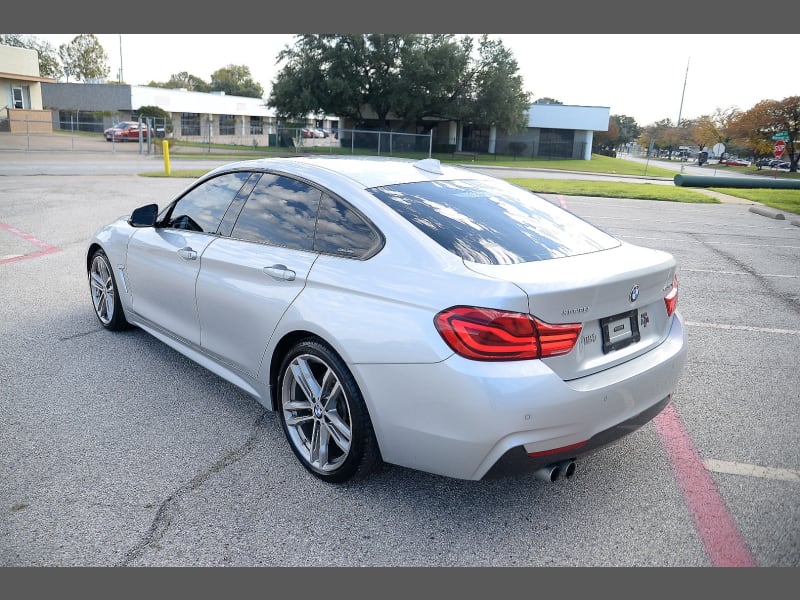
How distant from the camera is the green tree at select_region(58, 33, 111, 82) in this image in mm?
84250

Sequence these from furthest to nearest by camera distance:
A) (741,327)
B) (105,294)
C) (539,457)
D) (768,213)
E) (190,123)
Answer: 1. (190,123)
2. (768,213)
3. (741,327)
4. (105,294)
5. (539,457)

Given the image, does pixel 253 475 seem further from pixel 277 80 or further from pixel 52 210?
pixel 277 80

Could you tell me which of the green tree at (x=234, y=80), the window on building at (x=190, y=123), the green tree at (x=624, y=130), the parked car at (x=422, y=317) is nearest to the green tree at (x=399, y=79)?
the window on building at (x=190, y=123)

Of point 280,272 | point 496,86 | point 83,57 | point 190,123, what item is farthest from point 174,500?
point 83,57

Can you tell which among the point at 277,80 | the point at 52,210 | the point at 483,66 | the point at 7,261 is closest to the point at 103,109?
the point at 277,80

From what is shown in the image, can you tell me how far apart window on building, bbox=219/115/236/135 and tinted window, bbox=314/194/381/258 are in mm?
61722

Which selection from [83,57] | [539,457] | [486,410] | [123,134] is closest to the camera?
[486,410]

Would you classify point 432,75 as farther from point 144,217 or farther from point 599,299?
point 599,299

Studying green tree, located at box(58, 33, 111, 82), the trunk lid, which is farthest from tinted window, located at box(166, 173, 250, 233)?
green tree, located at box(58, 33, 111, 82)

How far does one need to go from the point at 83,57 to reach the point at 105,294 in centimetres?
9357

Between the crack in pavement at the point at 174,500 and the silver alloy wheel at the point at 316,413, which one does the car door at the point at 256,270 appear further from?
the crack in pavement at the point at 174,500

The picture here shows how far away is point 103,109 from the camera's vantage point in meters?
60.0

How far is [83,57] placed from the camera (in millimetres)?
84938

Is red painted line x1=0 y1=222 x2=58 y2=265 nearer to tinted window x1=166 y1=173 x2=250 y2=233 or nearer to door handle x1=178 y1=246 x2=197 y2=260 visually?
tinted window x1=166 y1=173 x2=250 y2=233
